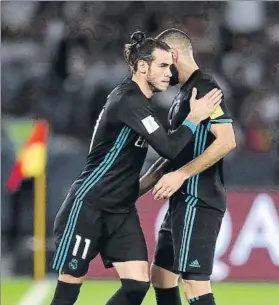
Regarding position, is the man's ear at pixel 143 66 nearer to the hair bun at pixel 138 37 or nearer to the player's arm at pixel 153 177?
the hair bun at pixel 138 37

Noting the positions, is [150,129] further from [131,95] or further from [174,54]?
[174,54]

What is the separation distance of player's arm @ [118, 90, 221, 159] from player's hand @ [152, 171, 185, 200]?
16 cm

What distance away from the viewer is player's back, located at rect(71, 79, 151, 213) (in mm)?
6859

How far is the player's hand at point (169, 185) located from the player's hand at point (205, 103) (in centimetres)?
36

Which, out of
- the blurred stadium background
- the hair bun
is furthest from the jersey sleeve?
the blurred stadium background

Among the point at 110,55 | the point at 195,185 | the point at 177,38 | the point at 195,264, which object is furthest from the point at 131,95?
the point at 110,55

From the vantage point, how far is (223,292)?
9.82 m

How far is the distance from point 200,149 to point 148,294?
9.51 ft

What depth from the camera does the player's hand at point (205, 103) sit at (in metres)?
6.88

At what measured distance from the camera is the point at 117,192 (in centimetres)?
693

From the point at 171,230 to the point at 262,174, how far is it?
3.71m

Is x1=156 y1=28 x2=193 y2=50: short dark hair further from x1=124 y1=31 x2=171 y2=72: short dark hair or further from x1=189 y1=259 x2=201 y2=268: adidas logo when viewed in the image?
x1=189 y1=259 x2=201 y2=268: adidas logo

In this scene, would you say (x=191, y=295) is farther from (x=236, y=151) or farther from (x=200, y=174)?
(x=236, y=151)

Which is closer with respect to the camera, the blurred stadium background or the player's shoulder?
the player's shoulder
